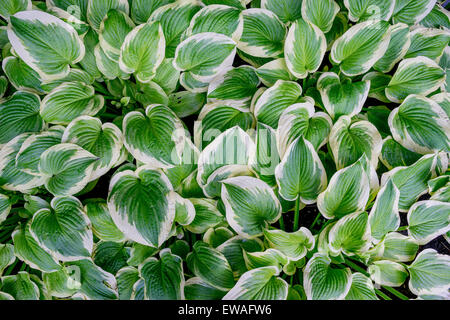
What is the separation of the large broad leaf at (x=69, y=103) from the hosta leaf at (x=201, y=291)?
53cm

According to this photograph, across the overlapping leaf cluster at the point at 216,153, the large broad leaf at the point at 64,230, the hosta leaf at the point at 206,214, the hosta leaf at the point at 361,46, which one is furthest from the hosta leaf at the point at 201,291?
the hosta leaf at the point at 361,46

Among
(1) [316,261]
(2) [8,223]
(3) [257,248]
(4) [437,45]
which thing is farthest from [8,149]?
(4) [437,45]

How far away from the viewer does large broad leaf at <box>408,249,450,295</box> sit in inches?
37.6

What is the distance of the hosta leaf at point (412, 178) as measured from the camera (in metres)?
0.92

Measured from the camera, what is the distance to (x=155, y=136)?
0.90 meters

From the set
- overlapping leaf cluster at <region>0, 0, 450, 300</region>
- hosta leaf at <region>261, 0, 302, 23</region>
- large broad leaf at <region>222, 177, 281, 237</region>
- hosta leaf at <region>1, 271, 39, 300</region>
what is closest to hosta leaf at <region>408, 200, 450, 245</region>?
overlapping leaf cluster at <region>0, 0, 450, 300</region>

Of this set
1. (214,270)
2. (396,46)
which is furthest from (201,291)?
(396,46)

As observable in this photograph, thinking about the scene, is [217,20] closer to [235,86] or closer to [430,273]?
[235,86]

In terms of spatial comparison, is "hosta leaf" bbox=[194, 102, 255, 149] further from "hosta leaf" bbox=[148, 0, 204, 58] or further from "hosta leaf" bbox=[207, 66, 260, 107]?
"hosta leaf" bbox=[148, 0, 204, 58]

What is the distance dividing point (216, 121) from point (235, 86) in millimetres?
115

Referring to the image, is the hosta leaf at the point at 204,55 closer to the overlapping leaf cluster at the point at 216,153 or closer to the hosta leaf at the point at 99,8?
the overlapping leaf cluster at the point at 216,153

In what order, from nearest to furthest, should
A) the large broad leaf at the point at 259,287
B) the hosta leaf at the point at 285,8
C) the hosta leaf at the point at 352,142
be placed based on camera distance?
the large broad leaf at the point at 259,287
the hosta leaf at the point at 352,142
the hosta leaf at the point at 285,8

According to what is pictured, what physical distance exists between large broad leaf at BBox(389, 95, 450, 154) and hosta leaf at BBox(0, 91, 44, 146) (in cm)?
97

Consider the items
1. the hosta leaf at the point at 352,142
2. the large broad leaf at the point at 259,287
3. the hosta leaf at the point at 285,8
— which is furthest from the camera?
the hosta leaf at the point at 285,8
